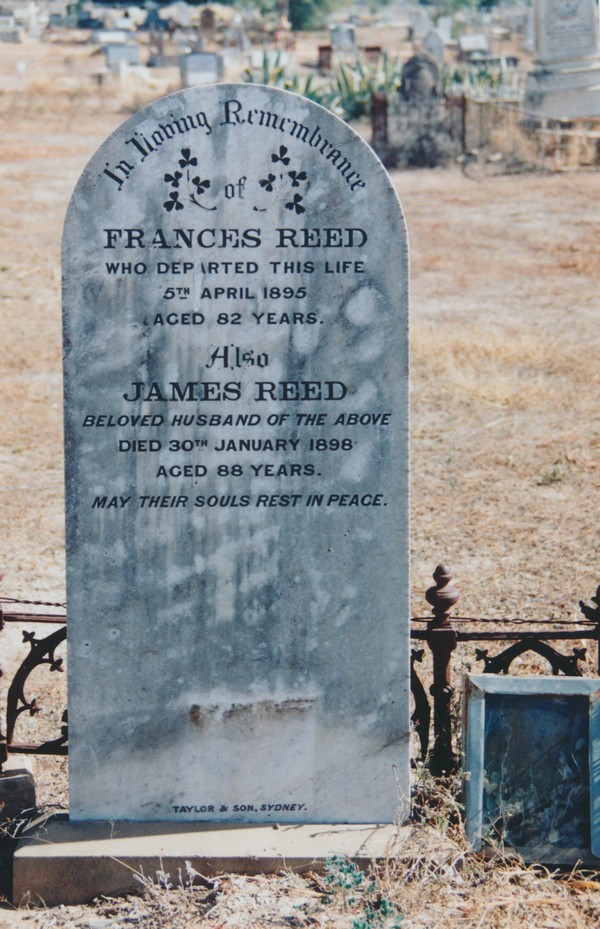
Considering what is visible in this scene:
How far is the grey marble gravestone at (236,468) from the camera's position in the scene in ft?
12.1

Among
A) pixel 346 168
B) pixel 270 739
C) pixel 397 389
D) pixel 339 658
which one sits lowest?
pixel 270 739

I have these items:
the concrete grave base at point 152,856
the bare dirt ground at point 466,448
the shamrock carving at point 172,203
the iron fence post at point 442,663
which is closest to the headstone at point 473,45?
the bare dirt ground at point 466,448

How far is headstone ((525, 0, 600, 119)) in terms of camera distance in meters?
21.0

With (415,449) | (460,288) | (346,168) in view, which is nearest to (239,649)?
(346,168)

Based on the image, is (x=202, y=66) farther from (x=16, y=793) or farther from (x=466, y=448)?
(x=16, y=793)

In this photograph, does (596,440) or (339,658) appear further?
(596,440)

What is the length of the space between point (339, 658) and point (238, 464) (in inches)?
27.4

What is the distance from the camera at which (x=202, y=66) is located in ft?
102

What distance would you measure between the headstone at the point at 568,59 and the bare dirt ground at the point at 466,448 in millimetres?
3196

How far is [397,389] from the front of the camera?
3744 mm

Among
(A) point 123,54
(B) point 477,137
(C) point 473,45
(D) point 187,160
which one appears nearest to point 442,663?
(D) point 187,160

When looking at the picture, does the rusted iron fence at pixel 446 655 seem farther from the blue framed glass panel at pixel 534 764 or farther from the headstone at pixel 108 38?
Answer: the headstone at pixel 108 38

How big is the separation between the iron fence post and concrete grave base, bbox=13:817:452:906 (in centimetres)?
39

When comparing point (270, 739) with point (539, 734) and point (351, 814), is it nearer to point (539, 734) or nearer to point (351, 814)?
point (351, 814)
